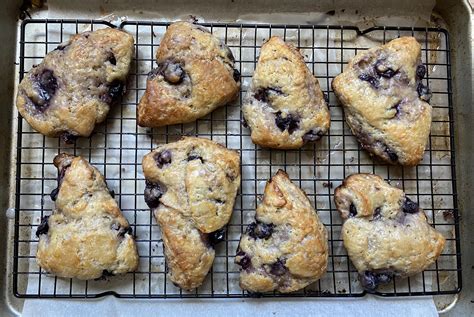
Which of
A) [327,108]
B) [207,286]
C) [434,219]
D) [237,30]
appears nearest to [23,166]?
[207,286]

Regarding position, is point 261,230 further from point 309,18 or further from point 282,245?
point 309,18

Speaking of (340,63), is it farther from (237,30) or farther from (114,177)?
(114,177)

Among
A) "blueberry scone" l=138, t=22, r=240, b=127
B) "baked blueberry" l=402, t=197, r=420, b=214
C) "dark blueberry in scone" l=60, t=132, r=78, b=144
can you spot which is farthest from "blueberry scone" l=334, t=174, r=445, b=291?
"dark blueberry in scone" l=60, t=132, r=78, b=144

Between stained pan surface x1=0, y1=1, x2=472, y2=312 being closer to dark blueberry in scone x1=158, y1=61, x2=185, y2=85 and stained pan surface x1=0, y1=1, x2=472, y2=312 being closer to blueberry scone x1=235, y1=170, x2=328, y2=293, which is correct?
dark blueberry in scone x1=158, y1=61, x2=185, y2=85

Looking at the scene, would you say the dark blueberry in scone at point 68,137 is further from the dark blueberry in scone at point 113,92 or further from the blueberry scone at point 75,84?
the dark blueberry in scone at point 113,92

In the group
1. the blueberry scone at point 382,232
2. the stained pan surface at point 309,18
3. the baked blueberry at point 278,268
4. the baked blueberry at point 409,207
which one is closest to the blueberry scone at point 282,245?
the baked blueberry at point 278,268

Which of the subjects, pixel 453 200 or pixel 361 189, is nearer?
pixel 361 189

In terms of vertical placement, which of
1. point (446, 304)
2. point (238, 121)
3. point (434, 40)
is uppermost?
point (434, 40)
